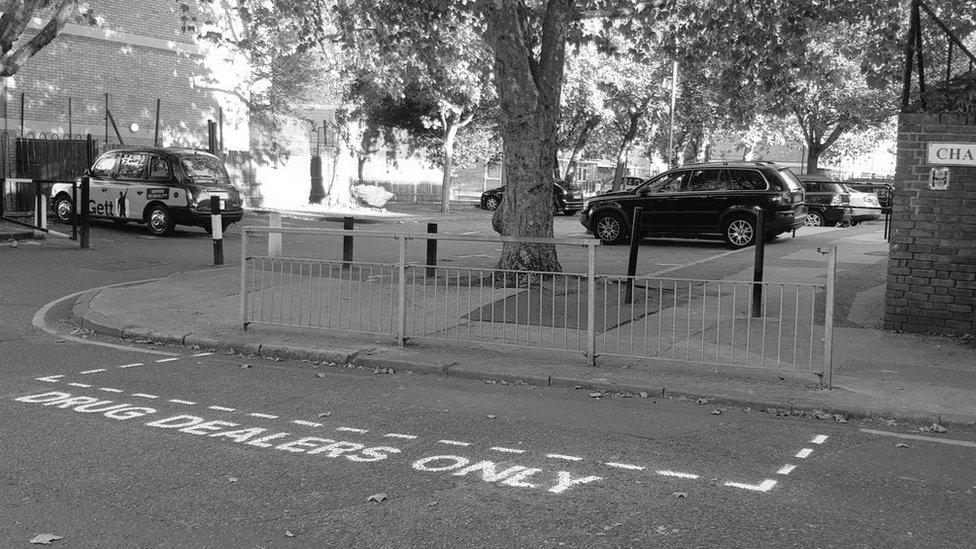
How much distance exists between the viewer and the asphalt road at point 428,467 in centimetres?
444

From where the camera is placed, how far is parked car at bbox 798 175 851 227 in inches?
1171

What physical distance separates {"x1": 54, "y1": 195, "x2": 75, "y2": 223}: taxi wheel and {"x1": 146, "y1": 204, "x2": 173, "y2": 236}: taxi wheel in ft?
7.86

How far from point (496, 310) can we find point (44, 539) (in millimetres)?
6024

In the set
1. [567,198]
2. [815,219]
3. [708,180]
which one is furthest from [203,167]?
[567,198]

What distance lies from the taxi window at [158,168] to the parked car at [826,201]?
19720 mm

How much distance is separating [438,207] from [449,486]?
128 feet

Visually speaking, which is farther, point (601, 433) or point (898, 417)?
point (898, 417)

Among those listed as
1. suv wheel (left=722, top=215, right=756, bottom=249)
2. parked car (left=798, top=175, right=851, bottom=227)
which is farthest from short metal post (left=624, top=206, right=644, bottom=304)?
parked car (left=798, top=175, right=851, bottom=227)

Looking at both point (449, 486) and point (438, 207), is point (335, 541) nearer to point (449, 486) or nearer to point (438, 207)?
point (449, 486)

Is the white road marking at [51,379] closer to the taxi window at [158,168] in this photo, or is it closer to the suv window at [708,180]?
the taxi window at [158,168]

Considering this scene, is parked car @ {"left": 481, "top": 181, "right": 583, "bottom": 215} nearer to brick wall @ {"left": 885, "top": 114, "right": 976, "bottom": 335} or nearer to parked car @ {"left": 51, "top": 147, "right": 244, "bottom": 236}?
parked car @ {"left": 51, "top": 147, "right": 244, "bottom": 236}

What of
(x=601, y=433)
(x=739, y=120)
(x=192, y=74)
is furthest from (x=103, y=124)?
(x=601, y=433)

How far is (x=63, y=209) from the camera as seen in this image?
21562 millimetres

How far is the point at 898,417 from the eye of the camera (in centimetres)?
671
